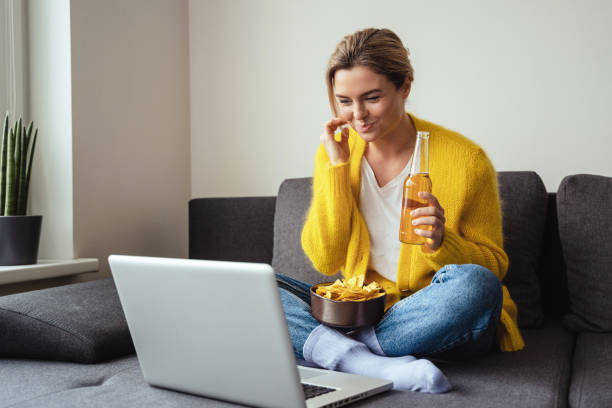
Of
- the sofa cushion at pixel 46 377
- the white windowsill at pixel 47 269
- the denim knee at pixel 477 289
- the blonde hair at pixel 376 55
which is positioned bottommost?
the sofa cushion at pixel 46 377

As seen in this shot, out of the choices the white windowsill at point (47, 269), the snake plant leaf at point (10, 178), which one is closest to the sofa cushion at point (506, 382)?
the white windowsill at point (47, 269)

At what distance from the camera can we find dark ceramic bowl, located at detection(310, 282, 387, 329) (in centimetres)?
123

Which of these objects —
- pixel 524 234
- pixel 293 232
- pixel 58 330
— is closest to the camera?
pixel 58 330

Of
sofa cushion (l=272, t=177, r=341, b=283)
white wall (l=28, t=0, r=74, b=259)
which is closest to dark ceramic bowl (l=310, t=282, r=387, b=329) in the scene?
sofa cushion (l=272, t=177, r=341, b=283)

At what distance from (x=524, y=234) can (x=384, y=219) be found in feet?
1.33

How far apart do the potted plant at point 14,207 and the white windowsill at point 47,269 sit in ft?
0.14

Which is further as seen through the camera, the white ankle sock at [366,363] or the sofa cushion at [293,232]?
the sofa cushion at [293,232]

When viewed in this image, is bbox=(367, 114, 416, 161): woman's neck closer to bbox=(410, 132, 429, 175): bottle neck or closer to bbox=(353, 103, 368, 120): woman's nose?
bbox=(353, 103, 368, 120): woman's nose

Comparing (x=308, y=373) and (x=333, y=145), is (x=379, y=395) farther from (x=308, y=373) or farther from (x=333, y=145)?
(x=333, y=145)

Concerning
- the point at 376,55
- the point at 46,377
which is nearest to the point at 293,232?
the point at 376,55

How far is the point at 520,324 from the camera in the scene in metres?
1.63

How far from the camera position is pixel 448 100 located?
2057 mm

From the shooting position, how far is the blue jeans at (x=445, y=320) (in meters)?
1.19

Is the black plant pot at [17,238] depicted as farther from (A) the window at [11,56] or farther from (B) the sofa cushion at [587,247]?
(B) the sofa cushion at [587,247]
